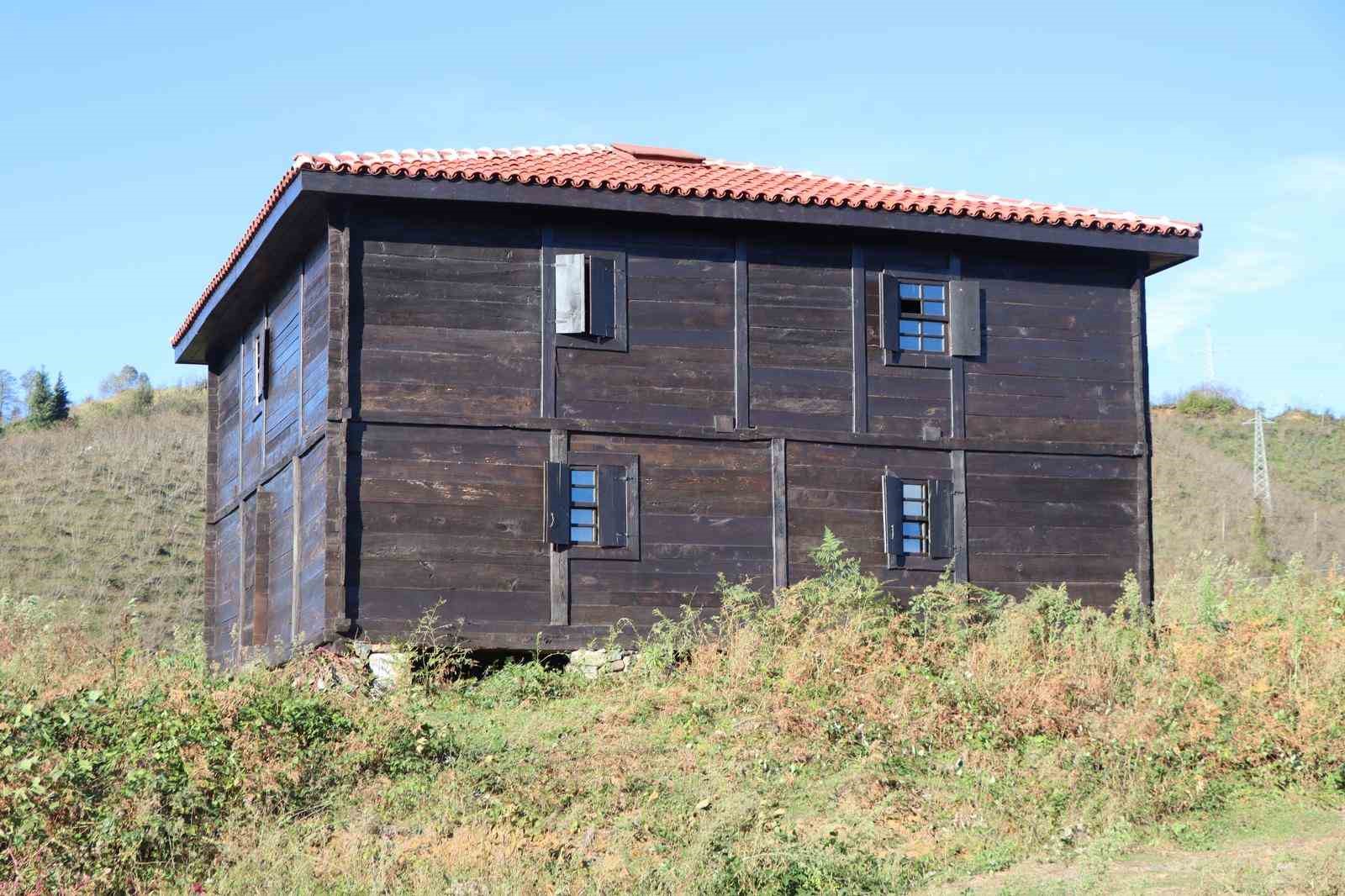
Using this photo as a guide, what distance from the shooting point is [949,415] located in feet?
66.3

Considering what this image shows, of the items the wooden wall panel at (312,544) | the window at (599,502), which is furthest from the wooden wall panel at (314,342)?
the window at (599,502)

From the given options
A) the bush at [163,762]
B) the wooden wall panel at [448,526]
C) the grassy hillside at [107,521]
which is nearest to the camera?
the bush at [163,762]

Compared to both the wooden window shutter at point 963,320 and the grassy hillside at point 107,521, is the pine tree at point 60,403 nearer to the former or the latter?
the grassy hillside at point 107,521

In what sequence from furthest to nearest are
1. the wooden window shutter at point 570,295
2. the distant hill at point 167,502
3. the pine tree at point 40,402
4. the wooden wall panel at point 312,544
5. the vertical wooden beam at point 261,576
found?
the pine tree at point 40,402
the distant hill at point 167,502
the vertical wooden beam at point 261,576
the wooden window shutter at point 570,295
the wooden wall panel at point 312,544

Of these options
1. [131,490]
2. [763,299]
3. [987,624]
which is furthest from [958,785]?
[131,490]

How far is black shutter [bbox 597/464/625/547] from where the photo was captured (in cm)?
1864

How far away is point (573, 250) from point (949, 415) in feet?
16.2

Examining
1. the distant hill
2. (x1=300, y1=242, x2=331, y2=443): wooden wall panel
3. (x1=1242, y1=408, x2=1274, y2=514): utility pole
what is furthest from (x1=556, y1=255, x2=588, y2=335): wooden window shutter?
(x1=1242, y1=408, x2=1274, y2=514): utility pole

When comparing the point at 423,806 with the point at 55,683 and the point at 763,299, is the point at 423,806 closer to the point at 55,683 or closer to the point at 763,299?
the point at 55,683

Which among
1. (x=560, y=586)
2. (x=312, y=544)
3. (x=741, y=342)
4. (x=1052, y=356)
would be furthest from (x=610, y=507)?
(x=1052, y=356)

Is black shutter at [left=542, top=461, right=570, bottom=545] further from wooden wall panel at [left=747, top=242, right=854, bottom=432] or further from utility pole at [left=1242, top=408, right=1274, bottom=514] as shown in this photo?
utility pole at [left=1242, top=408, right=1274, bottom=514]

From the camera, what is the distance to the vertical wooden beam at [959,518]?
1984 cm

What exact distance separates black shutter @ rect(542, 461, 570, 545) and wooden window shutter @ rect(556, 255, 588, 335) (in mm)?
1557

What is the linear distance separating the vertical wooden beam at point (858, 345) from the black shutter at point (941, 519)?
110 cm
